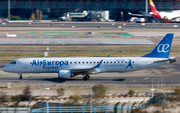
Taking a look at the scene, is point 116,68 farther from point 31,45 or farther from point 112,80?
point 31,45

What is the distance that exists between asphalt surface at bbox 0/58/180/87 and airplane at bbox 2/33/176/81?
61.8 inches

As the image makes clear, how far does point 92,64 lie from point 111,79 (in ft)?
13.6

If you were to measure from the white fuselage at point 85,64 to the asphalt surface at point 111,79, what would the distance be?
1.73m

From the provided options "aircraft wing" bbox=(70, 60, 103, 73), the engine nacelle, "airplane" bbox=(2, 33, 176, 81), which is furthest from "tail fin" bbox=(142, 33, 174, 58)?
the engine nacelle

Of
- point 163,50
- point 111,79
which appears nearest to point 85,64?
point 111,79

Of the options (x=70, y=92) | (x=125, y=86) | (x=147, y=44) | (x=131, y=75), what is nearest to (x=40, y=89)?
(x=70, y=92)

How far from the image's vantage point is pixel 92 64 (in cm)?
4081

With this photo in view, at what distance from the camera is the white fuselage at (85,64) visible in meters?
40.4

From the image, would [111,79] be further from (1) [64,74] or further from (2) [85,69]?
(1) [64,74]

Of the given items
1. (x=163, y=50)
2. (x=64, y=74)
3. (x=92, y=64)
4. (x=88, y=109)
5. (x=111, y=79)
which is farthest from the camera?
(x=111, y=79)

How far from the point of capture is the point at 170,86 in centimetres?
3697

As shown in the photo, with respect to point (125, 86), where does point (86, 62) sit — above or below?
above

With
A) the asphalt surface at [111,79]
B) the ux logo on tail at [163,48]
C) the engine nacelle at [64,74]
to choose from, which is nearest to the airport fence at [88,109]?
the asphalt surface at [111,79]

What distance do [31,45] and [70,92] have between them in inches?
1999
